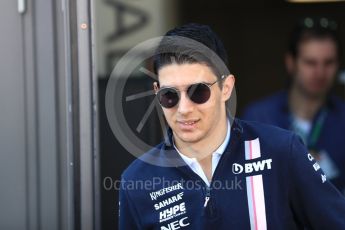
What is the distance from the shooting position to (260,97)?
757cm

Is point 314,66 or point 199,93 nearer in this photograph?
point 199,93

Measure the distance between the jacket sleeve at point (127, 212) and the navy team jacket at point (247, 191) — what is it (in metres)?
0.02

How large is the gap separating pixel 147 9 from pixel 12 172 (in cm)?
350

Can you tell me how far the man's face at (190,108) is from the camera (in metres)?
2.10

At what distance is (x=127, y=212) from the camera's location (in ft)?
7.34

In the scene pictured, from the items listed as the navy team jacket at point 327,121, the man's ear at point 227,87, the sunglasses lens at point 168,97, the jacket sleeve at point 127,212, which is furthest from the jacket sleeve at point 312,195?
the navy team jacket at point 327,121

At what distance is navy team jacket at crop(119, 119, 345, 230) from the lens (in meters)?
2.08

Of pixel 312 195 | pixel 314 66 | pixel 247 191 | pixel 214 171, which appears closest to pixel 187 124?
pixel 214 171

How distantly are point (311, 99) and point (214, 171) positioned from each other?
1856mm

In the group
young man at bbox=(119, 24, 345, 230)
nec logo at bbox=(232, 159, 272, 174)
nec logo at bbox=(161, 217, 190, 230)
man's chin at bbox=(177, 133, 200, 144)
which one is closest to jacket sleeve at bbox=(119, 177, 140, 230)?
young man at bbox=(119, 24, 345, 230)

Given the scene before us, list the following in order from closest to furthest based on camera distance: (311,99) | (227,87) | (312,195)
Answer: (312,195)
(227,87)
(311,99)

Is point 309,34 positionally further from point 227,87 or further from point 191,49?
point 191,49

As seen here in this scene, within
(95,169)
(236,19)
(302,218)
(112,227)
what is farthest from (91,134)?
(236,19)

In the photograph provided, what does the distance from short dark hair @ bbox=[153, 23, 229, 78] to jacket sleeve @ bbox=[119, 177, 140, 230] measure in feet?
1.44
